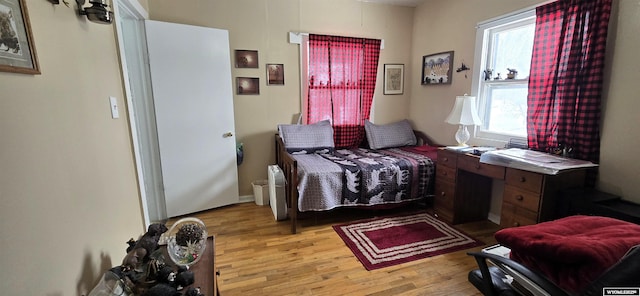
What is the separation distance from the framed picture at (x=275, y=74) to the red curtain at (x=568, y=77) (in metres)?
2.49

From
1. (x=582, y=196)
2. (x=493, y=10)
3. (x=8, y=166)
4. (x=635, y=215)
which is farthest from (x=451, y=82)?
(x=8, y=166)

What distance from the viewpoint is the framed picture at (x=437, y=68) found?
10.5ft

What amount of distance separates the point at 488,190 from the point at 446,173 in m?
0.49

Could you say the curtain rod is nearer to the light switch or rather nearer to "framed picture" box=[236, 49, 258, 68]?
"framed picture" box=[236, 49, 258, 68]

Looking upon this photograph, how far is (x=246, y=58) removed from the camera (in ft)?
10.2

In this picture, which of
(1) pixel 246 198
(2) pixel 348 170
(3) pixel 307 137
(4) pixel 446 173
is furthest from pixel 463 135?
(1) pixel 246 198

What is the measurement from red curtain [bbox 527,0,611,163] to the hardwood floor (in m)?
1.03

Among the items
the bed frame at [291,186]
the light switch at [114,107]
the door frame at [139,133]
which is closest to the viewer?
the light switch at [114,107]

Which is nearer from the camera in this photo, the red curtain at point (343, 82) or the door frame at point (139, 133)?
→ the door frame at point (139, 133)

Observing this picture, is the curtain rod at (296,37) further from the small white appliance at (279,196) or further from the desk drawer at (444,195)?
the desk drawer at (444,195)

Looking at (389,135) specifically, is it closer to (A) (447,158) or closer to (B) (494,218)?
(A) (447,158)

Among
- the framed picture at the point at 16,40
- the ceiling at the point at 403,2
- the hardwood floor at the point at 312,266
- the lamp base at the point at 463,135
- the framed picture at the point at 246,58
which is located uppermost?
the ceiling at the point at 403,2

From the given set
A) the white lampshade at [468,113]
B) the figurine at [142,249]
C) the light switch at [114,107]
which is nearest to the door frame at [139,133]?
the light switch at [114,107]

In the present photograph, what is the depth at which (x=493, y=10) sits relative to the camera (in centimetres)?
263
